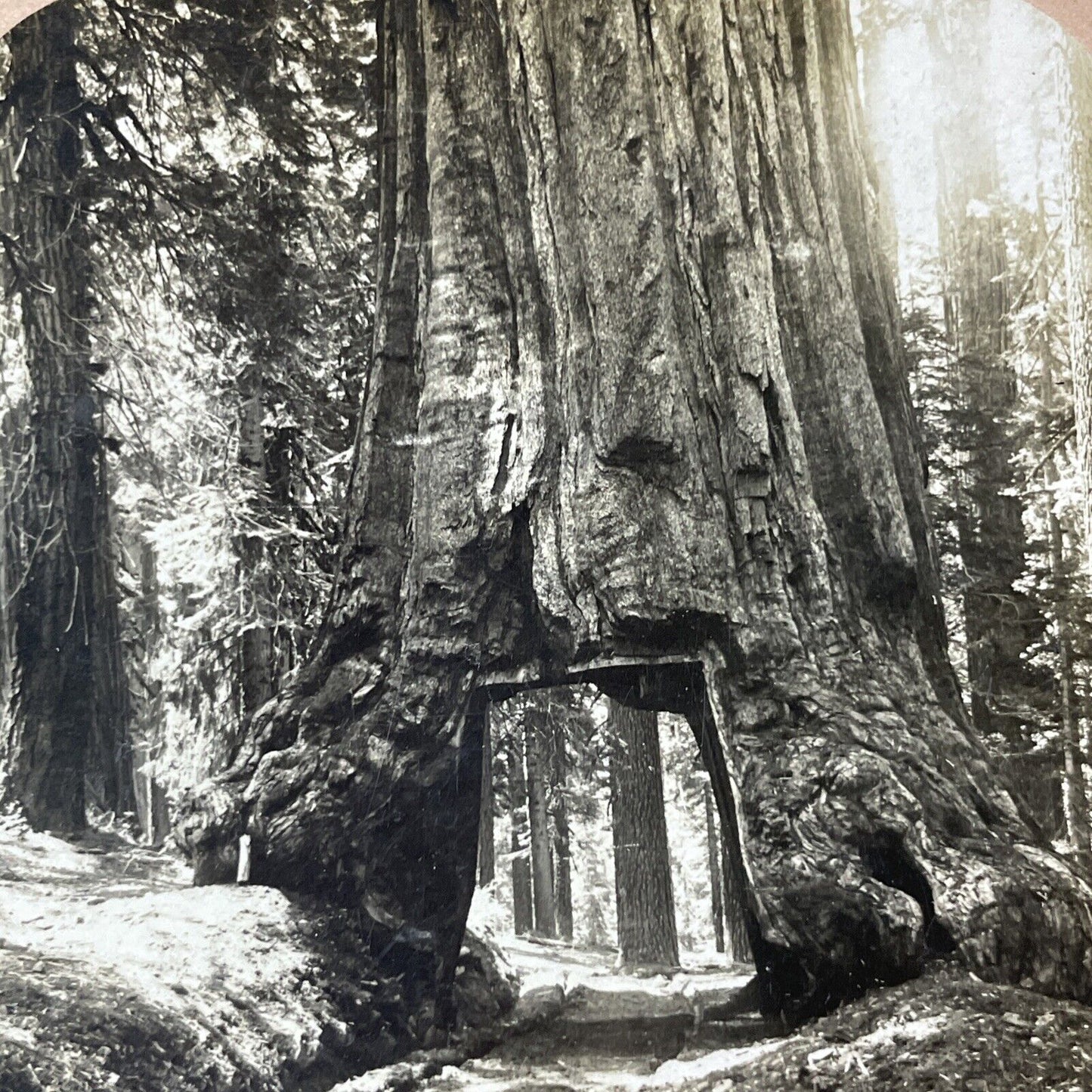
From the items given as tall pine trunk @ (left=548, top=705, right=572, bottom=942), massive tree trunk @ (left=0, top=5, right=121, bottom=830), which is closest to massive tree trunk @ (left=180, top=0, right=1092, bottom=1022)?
tall pine trunk @ (left=548, top=705, right=572, bottom=942)

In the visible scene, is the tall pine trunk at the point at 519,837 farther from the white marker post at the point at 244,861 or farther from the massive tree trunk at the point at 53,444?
the massive tree trunk at the point at 53,444

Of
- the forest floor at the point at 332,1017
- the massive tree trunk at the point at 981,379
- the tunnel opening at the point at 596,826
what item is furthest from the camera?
the massive tree trunk at the point at 981,379

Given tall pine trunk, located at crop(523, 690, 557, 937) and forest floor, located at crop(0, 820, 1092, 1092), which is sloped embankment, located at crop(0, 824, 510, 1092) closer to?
forest floor, located at crop(0, 820, 1092, 1092)

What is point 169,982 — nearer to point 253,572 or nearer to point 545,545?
point 253,572

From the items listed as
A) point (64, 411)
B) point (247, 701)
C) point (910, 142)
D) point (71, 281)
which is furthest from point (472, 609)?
→ point (910, 142)

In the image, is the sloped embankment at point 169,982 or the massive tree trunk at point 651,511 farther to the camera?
the massive tree trunk at point 651,511

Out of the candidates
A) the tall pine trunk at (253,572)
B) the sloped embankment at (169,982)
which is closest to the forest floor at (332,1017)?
the sloped embankment at (169,982)

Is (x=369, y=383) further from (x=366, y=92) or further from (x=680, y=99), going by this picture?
(x=680, y=99)

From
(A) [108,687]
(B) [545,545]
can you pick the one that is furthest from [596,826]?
(A) [108,687]
